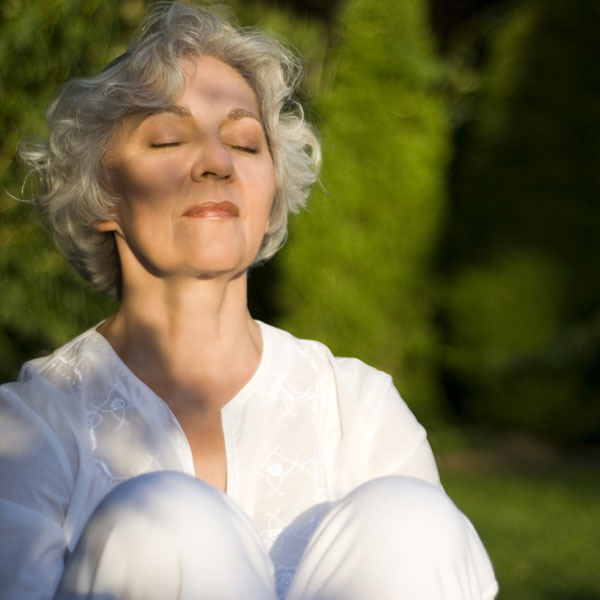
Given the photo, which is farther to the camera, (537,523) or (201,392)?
(537,523)

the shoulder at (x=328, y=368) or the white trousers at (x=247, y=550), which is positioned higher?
the shoulder at (x=328, y=368)

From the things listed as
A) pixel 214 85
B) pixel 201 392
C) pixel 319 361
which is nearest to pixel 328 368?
pixel 319 361

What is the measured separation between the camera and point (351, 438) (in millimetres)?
1986

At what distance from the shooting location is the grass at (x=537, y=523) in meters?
3.97

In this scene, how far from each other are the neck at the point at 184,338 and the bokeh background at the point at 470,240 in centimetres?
319

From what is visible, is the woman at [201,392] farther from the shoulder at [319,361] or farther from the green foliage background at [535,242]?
the green foliage background at [535,242]

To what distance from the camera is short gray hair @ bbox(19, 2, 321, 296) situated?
198 cm

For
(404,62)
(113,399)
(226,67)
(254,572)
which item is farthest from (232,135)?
(404,62)

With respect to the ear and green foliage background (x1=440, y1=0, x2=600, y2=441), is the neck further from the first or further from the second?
green foliage background (x1=440, y1=0, x2=600, y2=441)

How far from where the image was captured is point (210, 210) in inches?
76.1

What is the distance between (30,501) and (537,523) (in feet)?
11.8

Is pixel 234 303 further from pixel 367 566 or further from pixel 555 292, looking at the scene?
pixel 555 292

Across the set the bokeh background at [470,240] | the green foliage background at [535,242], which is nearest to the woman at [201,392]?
the bokeh background at [470,240]

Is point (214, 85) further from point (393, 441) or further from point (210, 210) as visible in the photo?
point (393, 441)
